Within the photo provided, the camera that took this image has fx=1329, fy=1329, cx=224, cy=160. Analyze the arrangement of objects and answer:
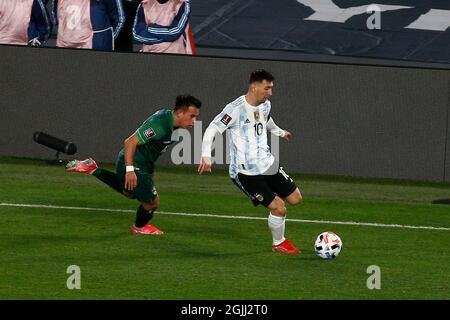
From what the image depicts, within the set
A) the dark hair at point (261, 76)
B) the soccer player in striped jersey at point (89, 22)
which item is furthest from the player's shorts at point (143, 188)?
the soccer player in striped jersey at point (89, 22)

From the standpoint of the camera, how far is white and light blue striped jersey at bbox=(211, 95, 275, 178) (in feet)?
51.8

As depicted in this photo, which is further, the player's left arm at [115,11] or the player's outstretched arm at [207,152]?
the player's left arm at [115,11]

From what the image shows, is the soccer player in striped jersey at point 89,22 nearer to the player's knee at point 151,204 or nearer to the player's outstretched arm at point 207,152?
the player's knee at point 151,204

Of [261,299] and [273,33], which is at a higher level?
[273,33]

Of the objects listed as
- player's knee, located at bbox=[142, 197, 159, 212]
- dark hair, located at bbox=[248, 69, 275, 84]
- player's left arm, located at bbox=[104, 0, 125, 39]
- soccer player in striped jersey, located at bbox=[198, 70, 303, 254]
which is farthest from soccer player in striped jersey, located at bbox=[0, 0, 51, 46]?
dark hair, located at bbox=[248, 69, 275, 84]

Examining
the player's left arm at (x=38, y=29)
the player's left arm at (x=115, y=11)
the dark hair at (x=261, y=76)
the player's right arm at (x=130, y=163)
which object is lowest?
the player's right arm at (x=130, y=163)

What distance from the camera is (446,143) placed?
860 inches

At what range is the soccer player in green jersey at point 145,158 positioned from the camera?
1609 cm

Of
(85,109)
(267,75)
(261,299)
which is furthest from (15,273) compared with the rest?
(85,109)

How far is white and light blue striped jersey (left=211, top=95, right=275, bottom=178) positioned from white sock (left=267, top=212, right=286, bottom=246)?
600 millimetres

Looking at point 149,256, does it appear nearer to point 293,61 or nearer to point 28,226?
point 28,226

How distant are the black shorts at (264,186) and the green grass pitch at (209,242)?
658mm

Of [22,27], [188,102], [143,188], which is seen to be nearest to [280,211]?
[188,102]
